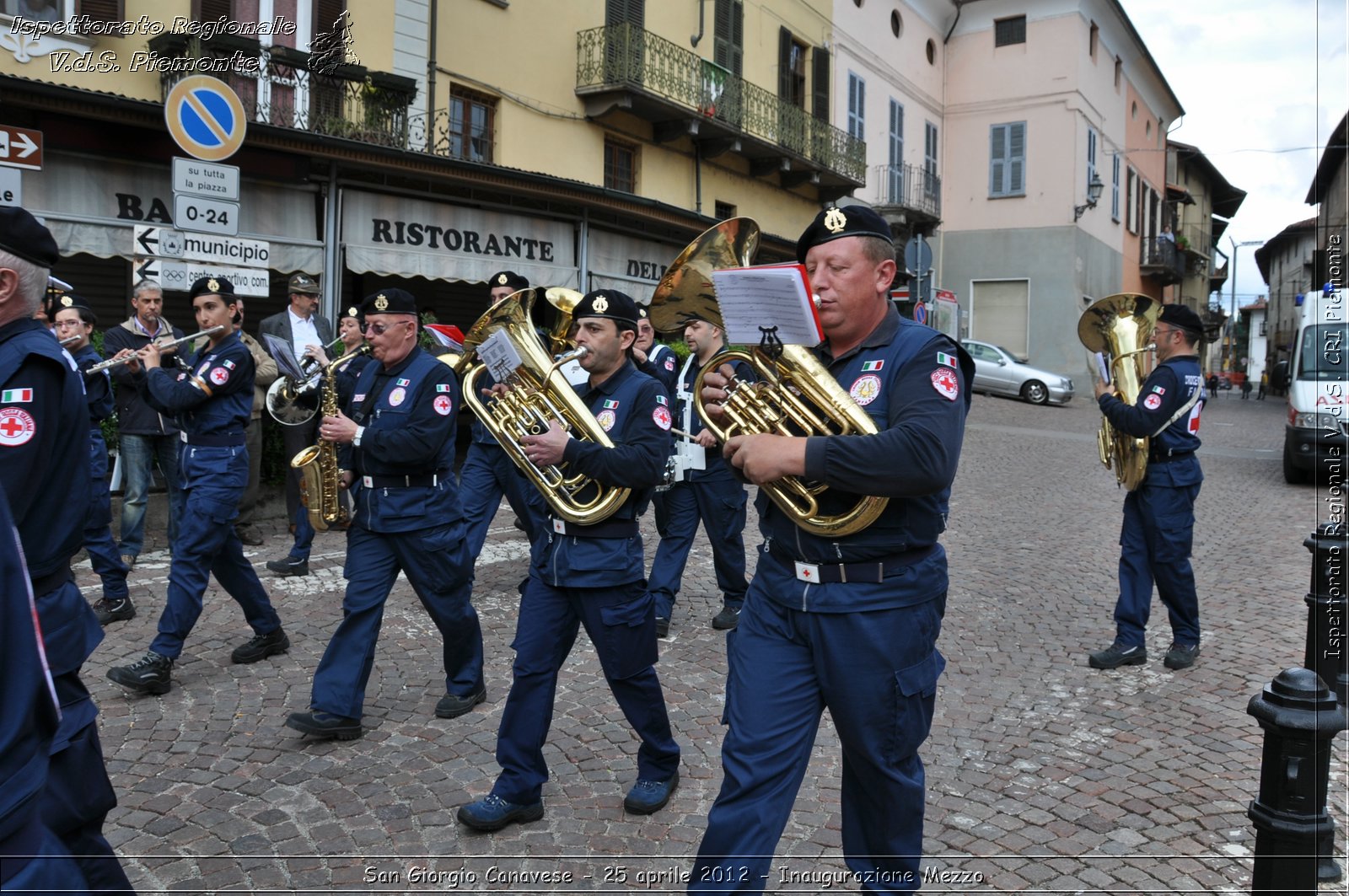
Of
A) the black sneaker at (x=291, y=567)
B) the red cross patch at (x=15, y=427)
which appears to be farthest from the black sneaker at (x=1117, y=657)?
the black sneaker at (x=291, y=567)

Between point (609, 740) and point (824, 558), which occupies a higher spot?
point (824, 558)

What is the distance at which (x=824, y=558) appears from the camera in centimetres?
288

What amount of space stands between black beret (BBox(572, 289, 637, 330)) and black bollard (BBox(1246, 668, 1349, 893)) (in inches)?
105

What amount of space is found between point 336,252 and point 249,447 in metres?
4.91

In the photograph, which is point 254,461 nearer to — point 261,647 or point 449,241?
point 261,647

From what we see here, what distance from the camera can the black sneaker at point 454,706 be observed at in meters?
5.00

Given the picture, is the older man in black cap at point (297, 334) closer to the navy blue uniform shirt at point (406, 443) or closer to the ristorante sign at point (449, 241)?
the navy blue uniform shirt at point (406, 443)

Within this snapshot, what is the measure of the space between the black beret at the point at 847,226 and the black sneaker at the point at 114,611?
5.59 m

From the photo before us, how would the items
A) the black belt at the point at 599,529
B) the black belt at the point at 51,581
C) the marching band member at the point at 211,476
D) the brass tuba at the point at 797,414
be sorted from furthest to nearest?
the marching band member at the point at 211,476 → the black belt at the point at 599,529 → the brass tuba at the point at 797,414 → the black belt at the point at 51,581

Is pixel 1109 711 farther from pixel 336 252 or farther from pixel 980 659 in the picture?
pixel 336 252

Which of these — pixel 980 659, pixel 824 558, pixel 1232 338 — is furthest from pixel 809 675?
pixel 1232 338

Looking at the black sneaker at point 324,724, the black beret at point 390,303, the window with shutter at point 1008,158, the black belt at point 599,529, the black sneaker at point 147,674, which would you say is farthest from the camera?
the window with shutter at point 1008,158

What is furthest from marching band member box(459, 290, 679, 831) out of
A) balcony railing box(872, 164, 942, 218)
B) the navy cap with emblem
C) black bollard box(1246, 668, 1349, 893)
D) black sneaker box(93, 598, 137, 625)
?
balcony railing box(872, 164, 942, 218)

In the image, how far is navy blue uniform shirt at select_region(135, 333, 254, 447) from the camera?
18.6 ft
